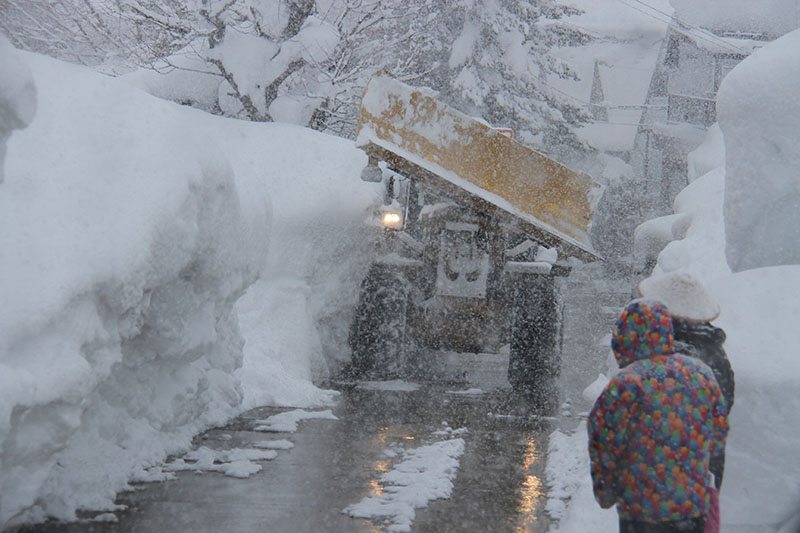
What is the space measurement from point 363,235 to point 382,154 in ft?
7.32

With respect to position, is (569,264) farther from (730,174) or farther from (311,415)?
(730,174)

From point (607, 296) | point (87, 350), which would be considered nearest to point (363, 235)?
point (87, 350)

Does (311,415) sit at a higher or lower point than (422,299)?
lower

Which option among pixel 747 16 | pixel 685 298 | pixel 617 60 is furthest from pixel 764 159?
pixel 617 60

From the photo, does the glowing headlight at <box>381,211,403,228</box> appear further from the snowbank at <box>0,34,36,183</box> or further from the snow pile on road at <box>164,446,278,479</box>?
the snowbank at <box>0,34,36,183</box>

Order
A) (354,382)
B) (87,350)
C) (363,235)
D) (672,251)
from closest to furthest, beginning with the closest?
(87,350) → (672,251) → (354,382) → (363,235)

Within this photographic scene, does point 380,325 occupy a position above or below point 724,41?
below

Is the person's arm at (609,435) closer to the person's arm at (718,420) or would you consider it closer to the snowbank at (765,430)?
the person's arm at (718,420)

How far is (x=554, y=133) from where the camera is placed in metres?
27.4

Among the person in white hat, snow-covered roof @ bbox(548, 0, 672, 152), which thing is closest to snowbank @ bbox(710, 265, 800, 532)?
the person in white hat

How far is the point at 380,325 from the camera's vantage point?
11312mm

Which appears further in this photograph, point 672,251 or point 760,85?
point 672,251

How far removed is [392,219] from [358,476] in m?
5.21

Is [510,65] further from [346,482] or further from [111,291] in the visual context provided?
[111,291]
